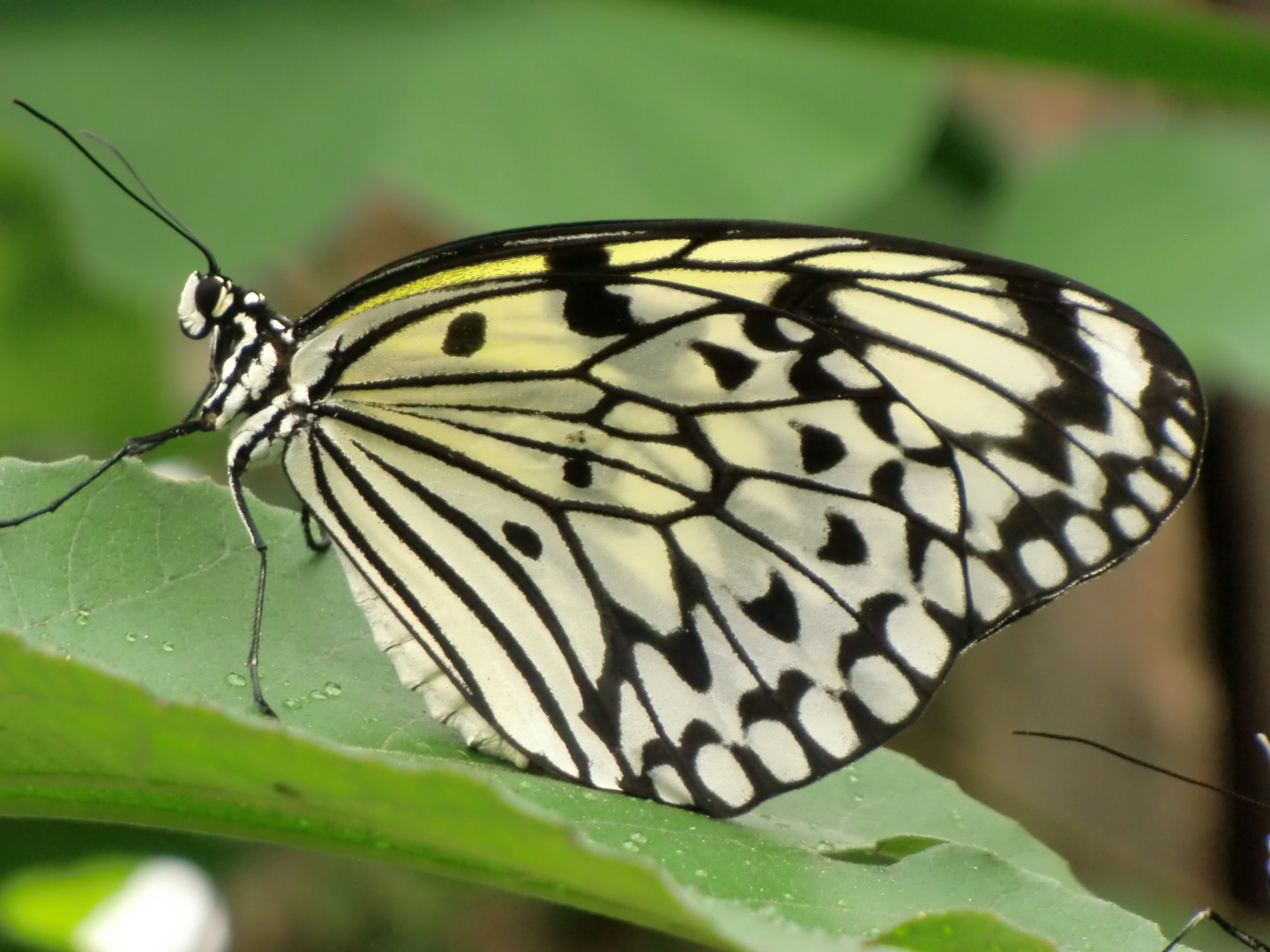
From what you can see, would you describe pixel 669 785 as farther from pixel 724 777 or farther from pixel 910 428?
pixel 910 428

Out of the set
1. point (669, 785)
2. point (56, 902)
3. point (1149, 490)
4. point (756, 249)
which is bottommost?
point (56, 902)

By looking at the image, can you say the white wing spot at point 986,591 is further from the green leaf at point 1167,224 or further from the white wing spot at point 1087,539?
the green leaf at point 1167,224

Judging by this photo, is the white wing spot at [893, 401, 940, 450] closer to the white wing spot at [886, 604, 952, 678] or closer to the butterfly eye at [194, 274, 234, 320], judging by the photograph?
the white wing spot at [886, 604, 952, 678]

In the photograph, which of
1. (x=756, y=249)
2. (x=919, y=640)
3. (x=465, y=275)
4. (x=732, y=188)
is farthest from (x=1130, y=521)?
(x=732, y=188)

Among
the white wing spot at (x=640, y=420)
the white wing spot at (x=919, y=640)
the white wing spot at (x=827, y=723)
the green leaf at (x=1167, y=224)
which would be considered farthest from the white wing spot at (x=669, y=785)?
the green leaf at (x=1167, y=224)

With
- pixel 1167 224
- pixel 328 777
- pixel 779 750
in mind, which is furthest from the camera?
pixel 1167 224

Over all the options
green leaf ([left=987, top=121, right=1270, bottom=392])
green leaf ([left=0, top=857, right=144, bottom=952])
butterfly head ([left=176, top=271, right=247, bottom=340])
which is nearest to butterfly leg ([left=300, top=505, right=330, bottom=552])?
butterfly head ([left=176, top=271, right=247, bottom=340])
